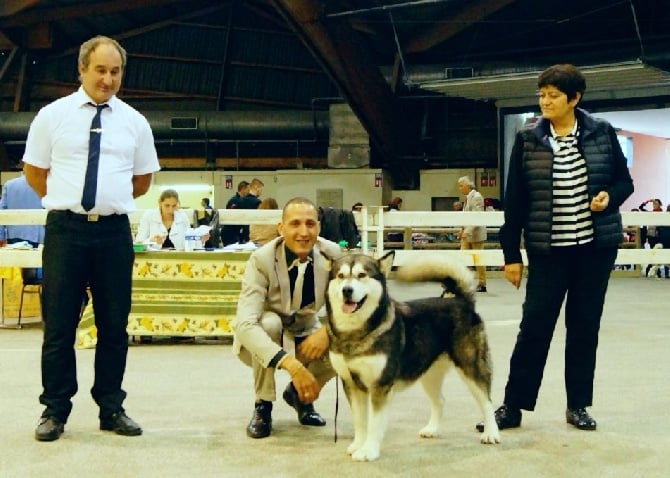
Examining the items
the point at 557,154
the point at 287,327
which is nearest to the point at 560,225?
the point at 557,154

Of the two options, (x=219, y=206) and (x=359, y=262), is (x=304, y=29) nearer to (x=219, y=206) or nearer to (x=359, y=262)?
(x=219, y=206)

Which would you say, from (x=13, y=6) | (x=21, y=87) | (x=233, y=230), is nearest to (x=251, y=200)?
(x=233, y=230)

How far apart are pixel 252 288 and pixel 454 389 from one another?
1436 millimetres

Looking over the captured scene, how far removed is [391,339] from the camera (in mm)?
3010

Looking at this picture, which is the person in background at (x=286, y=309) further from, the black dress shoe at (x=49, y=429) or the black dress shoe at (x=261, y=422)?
the black dress shoe at (x=49, y=429)

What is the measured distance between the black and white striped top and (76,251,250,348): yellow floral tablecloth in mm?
3051

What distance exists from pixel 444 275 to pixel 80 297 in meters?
1.45

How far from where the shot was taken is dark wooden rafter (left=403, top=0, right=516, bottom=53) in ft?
43.0

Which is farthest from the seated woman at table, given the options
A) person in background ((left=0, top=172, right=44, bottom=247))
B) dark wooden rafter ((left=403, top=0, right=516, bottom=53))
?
dark wooden rafter ((left=403, top=0, right=516, bottom=53))

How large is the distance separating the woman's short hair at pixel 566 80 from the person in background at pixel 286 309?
1077 millimetres

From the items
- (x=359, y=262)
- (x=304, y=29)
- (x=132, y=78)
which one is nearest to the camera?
(x=359, y=262)

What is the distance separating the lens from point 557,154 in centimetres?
339

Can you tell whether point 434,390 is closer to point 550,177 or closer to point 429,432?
point 429,432

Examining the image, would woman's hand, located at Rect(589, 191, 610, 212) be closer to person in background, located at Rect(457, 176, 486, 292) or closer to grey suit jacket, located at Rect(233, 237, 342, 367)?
grey suit jacket, located at Rect(233, 237, 342, 367)
